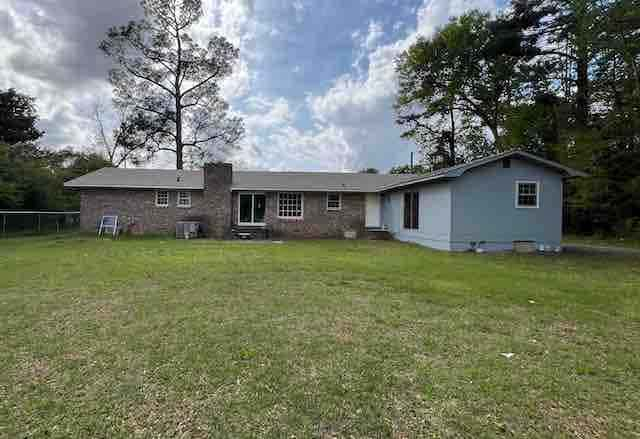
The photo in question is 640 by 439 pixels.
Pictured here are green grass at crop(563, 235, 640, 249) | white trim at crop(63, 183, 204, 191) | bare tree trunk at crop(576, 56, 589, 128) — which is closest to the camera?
green grass at crop(563, 235, 640, 249)

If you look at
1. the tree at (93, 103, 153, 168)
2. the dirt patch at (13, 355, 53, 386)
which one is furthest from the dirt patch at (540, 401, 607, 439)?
the tree at (93, 103, 153, 168)

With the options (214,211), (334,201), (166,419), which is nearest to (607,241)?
(334,201)

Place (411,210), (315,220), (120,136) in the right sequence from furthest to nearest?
1. (120,136)
2. (315,220)
3. (411,210)

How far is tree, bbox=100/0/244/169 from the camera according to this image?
2230cm

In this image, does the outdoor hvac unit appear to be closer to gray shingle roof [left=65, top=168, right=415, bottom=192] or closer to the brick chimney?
the brick chimney

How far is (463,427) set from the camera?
2.09 meters

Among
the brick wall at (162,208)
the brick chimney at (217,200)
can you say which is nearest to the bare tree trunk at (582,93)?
the brick chimney at (217,200)

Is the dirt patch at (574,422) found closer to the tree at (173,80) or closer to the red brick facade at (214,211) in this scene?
the red brick facade at (214,211)

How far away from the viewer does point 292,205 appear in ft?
53.8

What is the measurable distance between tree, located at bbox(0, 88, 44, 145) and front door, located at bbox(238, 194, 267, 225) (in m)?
20.4

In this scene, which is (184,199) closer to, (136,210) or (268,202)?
(136,210)

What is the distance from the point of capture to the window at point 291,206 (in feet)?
53.6

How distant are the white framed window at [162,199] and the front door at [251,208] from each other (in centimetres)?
360

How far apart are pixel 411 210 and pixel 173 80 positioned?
808 inches
